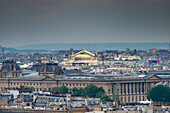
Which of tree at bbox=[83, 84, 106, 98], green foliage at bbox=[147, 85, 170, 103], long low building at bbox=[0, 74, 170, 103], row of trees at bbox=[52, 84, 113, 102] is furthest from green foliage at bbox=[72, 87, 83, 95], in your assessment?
green foliage at bbox=[147, 85, 170, 103]

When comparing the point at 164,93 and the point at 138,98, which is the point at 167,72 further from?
the point at 164,93

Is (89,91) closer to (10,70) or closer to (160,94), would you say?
(160,94)

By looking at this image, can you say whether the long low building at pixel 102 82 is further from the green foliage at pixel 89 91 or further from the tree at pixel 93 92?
the tree at pixel 93 92

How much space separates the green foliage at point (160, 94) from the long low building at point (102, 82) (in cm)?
1249

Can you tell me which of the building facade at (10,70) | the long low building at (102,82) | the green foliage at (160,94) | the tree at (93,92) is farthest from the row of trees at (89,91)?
the building facade at (10,70)

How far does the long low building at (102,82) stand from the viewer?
138375 mm

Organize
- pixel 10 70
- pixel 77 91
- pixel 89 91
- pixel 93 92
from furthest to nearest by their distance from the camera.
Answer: pixel 10 70 < pixel 77 91 < pixel 89 91 < pixel 93 92

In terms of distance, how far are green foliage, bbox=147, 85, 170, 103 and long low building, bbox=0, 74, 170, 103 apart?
12.5 metres

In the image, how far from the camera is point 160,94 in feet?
383

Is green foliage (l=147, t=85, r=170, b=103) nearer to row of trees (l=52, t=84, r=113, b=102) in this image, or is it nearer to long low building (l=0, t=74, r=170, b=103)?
→ row of trees (l=52, t=84, r=113, b=102)

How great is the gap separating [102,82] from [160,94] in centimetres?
Result: 2385

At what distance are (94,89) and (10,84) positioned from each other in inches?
902

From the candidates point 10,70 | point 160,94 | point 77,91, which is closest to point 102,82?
point 77,91

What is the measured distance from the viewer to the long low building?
13838 cm
